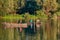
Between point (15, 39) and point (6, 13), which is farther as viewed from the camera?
point (6, 13)

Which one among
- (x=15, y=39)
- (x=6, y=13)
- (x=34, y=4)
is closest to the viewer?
(x=15, y=39)

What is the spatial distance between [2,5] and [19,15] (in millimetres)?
1962

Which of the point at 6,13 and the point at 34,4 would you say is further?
the point at 34,4

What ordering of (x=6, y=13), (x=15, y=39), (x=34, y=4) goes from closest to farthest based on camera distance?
(x=15, y=39)
(x=6, y=13)
(x=34, y=4)

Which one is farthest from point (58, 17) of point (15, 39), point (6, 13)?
point (15, 39)

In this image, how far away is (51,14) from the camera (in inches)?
1219

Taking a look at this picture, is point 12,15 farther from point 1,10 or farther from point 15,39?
point 15,39

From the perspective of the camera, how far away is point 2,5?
97.7 ft

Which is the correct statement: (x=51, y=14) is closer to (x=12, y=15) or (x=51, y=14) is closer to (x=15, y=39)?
(x=12, y=15)

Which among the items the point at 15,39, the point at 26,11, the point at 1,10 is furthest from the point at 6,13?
the point at 15,39

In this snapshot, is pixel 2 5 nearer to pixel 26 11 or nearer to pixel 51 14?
pixel 26 11

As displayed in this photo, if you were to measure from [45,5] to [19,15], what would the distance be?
3080 mm

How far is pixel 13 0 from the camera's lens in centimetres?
3059

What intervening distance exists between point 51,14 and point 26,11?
2661mm
